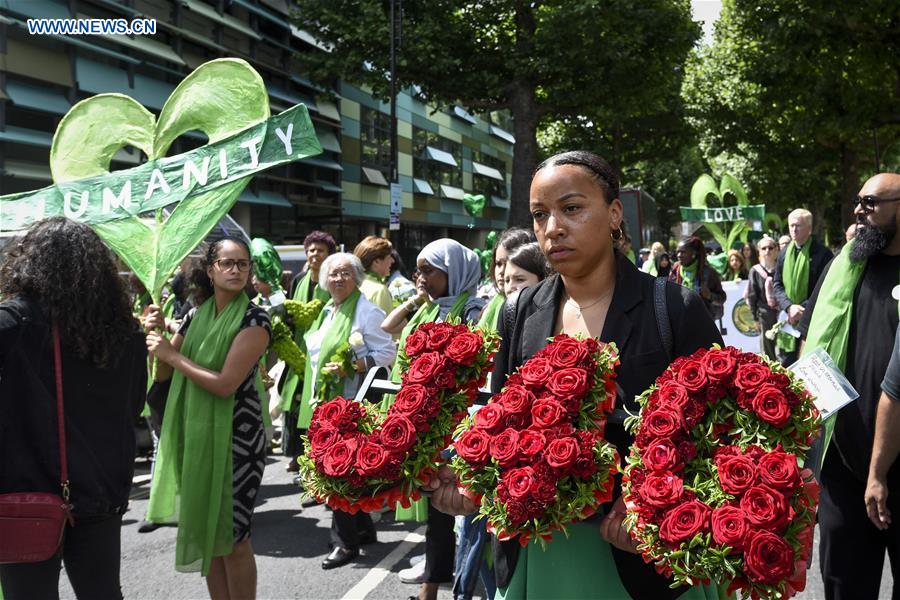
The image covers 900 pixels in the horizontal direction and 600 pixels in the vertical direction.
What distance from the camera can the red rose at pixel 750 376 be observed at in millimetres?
1617

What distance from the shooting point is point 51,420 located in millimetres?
2738

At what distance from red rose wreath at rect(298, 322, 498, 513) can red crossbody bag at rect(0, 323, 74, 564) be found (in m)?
1.15

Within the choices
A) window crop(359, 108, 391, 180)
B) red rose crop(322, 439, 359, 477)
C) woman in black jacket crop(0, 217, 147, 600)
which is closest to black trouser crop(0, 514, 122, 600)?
woman in black jacket crop(0, 217, 147, 600)

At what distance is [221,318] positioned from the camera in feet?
12.8

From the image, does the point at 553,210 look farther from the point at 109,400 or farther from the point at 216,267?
the point at 216,267

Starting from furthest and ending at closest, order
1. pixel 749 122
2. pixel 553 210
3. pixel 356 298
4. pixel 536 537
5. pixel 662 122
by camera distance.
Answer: pixel 662 122, pixel 749 122, pixel 356 298, pixel 553 210, pixel 536 537

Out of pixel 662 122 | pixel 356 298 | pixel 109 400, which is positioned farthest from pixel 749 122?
pixel 109 400

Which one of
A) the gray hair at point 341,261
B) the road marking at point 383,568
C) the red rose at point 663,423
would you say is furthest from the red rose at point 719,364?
the gray hair at point 341,261

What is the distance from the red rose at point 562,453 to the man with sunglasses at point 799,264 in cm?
637

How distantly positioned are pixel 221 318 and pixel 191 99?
3.67 ft

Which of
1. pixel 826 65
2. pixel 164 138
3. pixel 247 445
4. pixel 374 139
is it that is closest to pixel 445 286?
pixel 247 445

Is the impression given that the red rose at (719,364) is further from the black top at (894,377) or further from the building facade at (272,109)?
the building facade at (272,109)

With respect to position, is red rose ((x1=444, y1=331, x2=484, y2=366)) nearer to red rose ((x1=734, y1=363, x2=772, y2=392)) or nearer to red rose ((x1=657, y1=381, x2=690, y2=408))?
red rose ((x1=657, y1=381, x2=690, y2=408))

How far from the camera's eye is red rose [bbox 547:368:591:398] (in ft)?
5.60
